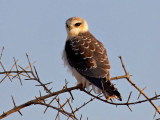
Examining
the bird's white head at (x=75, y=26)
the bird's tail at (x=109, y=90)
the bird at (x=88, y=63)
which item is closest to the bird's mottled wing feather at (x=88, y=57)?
the bird at (x=88, y=63)

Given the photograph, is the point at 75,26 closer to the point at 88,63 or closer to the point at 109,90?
the point at 88,63

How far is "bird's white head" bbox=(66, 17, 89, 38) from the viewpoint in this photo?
6057 millimetres

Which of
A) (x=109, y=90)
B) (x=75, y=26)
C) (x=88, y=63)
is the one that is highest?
(x=75, y=26)

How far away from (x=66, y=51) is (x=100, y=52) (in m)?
0.65

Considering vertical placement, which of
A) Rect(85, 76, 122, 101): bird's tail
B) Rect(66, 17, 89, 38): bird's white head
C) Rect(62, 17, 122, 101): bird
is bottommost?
Rect(85, 76, 122, 101): bird's tail

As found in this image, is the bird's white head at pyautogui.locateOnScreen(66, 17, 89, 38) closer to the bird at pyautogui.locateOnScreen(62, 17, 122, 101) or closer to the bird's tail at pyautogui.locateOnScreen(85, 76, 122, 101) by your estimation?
the bird at pyautogui.locateOnScreen(62, 17, 122, 101)

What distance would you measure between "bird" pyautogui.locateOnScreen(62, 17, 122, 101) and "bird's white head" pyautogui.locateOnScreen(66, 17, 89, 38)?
33 cm

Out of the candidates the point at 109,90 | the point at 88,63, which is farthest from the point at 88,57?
the point at 109,90

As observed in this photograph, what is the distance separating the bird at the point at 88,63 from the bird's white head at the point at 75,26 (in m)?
0.33

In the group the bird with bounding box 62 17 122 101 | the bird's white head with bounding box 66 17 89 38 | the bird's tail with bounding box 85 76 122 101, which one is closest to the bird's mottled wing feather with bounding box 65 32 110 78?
the bird with bounding box 62 17 122 101

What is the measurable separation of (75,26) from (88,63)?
169 cm

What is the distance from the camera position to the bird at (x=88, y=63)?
4.42 meters

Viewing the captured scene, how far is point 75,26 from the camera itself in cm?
628

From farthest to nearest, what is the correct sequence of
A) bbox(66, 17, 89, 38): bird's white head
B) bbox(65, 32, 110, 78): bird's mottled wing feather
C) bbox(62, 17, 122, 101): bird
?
1. bbox(66, 17, 89, 38): bird's white head
2. bbox(65, 32, 110, 78): bird's mottled wing feather
3. bbox(62, 17, 122, 101): bird
